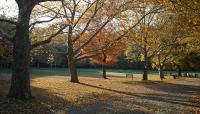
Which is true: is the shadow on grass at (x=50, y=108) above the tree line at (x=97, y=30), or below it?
below

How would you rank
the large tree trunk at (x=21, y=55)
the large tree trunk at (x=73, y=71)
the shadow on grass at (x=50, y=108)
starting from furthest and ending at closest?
the large tree trunk at (x=73, y=71) < the large tree trunk at (x=21, y=55) < the shadow on grass at (x=50, y=108)

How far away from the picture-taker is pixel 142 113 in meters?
16.2

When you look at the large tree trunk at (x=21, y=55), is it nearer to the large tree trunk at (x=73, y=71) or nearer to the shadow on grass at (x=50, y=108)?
the shadow on grass at (x=50, y=108)

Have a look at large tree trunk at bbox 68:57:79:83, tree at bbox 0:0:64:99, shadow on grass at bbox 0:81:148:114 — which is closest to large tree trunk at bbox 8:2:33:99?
tree at bbox 0:0:64:99

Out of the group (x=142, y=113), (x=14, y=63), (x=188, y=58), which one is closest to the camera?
(x=142, y=113)

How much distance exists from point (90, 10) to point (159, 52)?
883 inches

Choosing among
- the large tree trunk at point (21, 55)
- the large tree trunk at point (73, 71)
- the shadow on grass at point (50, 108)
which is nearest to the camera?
the shadow on grass at point (50, 108)

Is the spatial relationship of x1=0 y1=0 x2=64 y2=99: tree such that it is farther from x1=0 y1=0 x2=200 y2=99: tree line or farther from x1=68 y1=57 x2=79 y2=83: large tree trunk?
x1=68 y1=57 x2=79 y2=83: large tree trunk

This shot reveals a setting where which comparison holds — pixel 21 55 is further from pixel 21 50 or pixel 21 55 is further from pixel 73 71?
pixel 73 71

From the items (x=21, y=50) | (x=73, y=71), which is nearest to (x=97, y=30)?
(x=73, y=71)

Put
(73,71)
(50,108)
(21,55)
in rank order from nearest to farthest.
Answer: (50,108) < (21,55) < (73,71)

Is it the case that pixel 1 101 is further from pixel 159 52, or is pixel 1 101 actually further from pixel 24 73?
pixel 159 52

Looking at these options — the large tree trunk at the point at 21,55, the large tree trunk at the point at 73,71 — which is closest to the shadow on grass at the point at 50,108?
the large tree trunk at the point at 21,55

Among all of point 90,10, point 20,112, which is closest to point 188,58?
point 90,10
